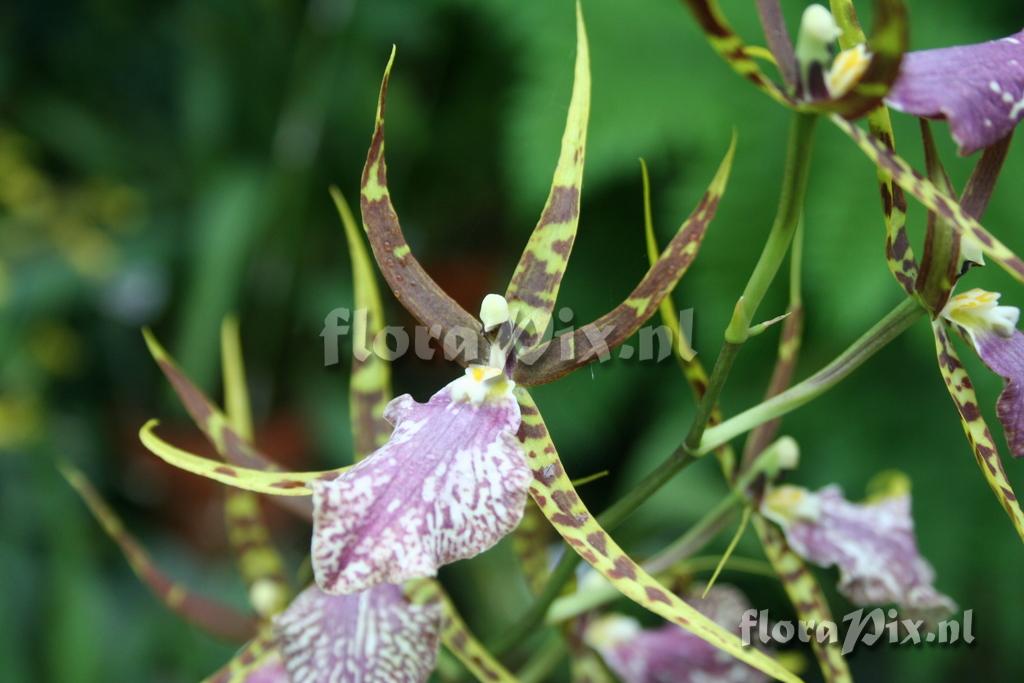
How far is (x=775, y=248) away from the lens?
1.69ft

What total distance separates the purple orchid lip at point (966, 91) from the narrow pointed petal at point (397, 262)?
0.26 metres

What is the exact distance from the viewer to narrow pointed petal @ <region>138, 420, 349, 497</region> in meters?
0.57

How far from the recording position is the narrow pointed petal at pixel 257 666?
75 centimetres

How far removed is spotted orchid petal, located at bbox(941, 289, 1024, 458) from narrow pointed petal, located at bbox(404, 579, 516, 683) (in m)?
0.33

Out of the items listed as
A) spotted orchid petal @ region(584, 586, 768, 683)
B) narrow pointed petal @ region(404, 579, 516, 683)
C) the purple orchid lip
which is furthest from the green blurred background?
the purple orchid lip

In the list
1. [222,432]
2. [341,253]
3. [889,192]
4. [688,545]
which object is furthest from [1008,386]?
[341,253]

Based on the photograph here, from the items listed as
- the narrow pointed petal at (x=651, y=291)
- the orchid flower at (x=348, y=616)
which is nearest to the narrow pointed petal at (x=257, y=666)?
the orchid flower at (x=348, y=616)

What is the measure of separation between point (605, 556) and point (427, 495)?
0.32 ft

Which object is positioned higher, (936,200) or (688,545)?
(936,200)

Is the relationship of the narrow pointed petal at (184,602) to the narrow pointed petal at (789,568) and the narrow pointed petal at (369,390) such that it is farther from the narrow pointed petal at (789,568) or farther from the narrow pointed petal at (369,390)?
the narrow pointed petal at (789,568)

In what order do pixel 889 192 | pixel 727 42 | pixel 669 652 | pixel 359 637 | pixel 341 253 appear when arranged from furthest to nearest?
pixel 341 253 < pixel 669 652 < pixel 359 637 < pixel 889 192 < pixel 727 42

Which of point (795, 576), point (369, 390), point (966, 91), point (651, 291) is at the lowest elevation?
point (795, 576)

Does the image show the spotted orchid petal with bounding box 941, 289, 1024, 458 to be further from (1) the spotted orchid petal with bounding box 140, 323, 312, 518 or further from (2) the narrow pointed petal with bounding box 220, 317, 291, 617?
(2) the narrow pointed petal with bounding box 220, 317, 291, 617

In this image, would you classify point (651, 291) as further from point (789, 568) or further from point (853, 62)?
point (789, 568)
